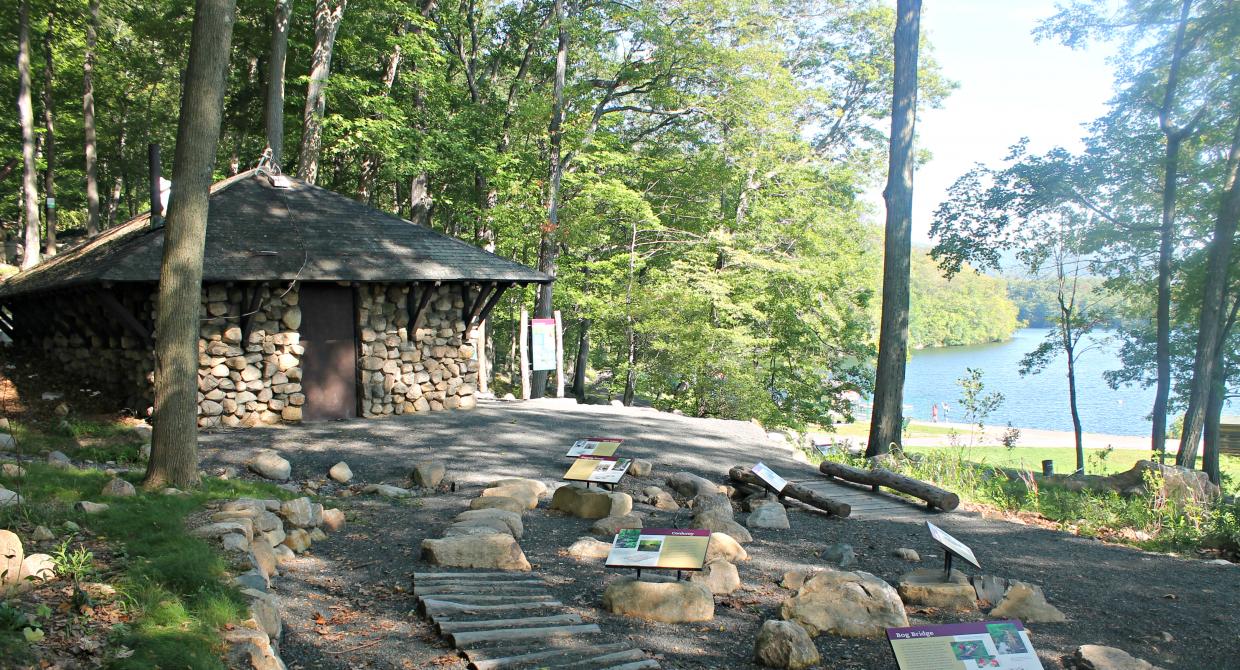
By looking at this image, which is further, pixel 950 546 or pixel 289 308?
pixel 289 308

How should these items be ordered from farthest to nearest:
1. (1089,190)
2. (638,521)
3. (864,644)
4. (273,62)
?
(1089,190)
(273,62)
(638,521)
(864,644)

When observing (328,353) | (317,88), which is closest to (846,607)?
(328,353)

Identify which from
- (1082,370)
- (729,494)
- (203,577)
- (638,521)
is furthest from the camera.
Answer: (1082,370)

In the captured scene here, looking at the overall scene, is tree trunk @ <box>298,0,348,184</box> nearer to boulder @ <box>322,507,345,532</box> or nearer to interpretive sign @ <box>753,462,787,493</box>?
boulder @ <box>322,507,345,532</box>

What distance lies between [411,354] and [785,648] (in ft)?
36.4

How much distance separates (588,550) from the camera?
267 inches

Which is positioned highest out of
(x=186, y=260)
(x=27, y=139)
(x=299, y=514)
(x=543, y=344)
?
(x=27, y=139)

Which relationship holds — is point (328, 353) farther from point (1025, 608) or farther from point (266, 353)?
point (1025, 608)

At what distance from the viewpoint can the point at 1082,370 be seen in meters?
81.8

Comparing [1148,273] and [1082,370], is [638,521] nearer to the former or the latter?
[1148,273]

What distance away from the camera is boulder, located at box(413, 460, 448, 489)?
9.27 meters

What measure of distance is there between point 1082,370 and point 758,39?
73.2 m

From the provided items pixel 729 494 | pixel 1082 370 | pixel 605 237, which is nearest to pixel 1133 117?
pixel 605 237

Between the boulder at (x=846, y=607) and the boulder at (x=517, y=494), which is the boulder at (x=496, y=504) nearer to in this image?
the boulder at (x=517, y=494)
